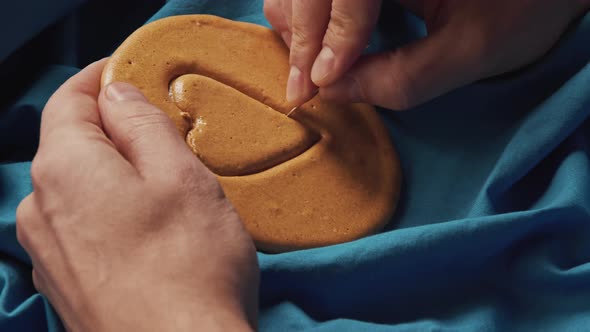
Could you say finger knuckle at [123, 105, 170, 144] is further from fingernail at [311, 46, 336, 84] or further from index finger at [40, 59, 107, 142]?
fingernail at [311, 46, 336, 84]

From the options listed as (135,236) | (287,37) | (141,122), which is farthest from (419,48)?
(135,236)

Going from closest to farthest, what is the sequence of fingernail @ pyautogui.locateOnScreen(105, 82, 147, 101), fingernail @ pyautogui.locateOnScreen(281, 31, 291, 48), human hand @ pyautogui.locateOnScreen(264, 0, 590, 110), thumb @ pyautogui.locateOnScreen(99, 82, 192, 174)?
thumb @ pyautogui.locateOnScreen(99, 82, 192, 174) < fingernail @ pyautogui.locateOnScreen(105, 82, 147, 101) < human hand @ pyautogui.locateOnScreen(264, 0, 590, 110) < fingernail @ pyautogui.locateOnScreen(281, 31, 291, 48)

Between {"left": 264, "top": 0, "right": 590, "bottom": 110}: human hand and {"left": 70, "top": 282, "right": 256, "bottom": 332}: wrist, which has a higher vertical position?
{"left": 264, "top": 0, "right": 590, "bottom": 110}: human hand

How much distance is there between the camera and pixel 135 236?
0.76 m

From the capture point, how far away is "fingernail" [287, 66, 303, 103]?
3.82 ft

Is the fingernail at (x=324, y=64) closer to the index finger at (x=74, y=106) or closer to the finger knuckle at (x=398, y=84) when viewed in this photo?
the finger knuckle at (x=398, y=84)

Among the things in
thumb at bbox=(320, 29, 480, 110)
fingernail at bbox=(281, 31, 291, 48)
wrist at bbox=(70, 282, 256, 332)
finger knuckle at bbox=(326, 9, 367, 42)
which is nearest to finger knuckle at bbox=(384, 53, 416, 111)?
thumb at bbox=(320, 29, 480, 110)

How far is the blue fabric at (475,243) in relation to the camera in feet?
3.27

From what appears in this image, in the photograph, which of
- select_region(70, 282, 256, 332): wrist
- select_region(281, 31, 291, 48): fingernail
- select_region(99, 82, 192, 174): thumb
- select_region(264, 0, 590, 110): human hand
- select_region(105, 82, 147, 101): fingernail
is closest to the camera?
select_region(70, 282, 256, 332): wrist

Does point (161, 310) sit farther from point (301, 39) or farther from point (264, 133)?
point (301, 39)

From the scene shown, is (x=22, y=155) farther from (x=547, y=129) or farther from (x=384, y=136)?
(x=547, y=129)

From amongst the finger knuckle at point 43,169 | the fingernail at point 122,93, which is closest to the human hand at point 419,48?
the fingernail at point 122,93

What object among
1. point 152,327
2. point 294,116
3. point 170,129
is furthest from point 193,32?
point 152,327

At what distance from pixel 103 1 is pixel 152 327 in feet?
3.39
